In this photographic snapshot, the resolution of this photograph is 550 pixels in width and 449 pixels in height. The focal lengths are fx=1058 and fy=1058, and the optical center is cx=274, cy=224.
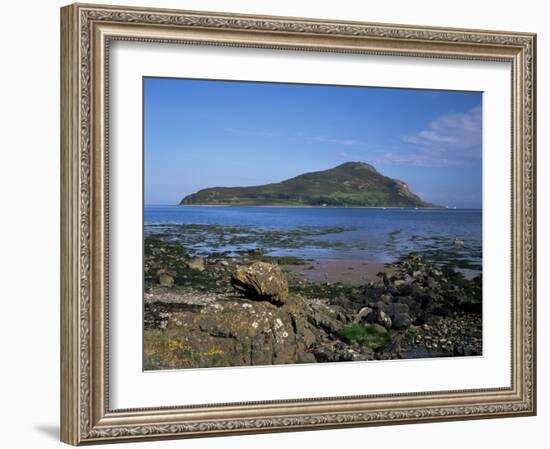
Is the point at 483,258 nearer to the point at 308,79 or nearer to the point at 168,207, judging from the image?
the point at 308,79

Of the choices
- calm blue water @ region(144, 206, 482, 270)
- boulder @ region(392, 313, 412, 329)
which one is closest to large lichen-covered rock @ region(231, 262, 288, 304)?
calm blue water @ region(144, 206, 482, 270)

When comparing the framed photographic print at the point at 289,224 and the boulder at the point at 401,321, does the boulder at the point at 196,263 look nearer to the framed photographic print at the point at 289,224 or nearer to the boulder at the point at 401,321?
the framed photographic print at the point at 289,224

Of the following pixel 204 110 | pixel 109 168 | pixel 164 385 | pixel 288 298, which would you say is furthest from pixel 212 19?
pixel 164 385

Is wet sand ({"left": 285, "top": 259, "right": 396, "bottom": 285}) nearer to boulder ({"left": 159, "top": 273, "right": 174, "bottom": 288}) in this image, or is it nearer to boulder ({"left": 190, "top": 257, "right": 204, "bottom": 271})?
boulder ({"left": 190, "top": 257, "right": 204, "bottom": 271})

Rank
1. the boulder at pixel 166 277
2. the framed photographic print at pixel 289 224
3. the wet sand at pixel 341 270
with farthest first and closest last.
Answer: the wet sand at pixel 341 270, the boulder at pixel 166 277, the framed photographic print at pixel 289 224

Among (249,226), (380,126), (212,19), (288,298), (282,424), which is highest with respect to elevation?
(212,19)

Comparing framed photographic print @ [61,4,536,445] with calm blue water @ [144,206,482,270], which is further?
calm blue water @ [144,206,482,270]

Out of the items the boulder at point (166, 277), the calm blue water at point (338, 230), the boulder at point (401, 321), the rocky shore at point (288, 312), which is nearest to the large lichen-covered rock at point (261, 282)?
the rocky shore at point (288, 312)
